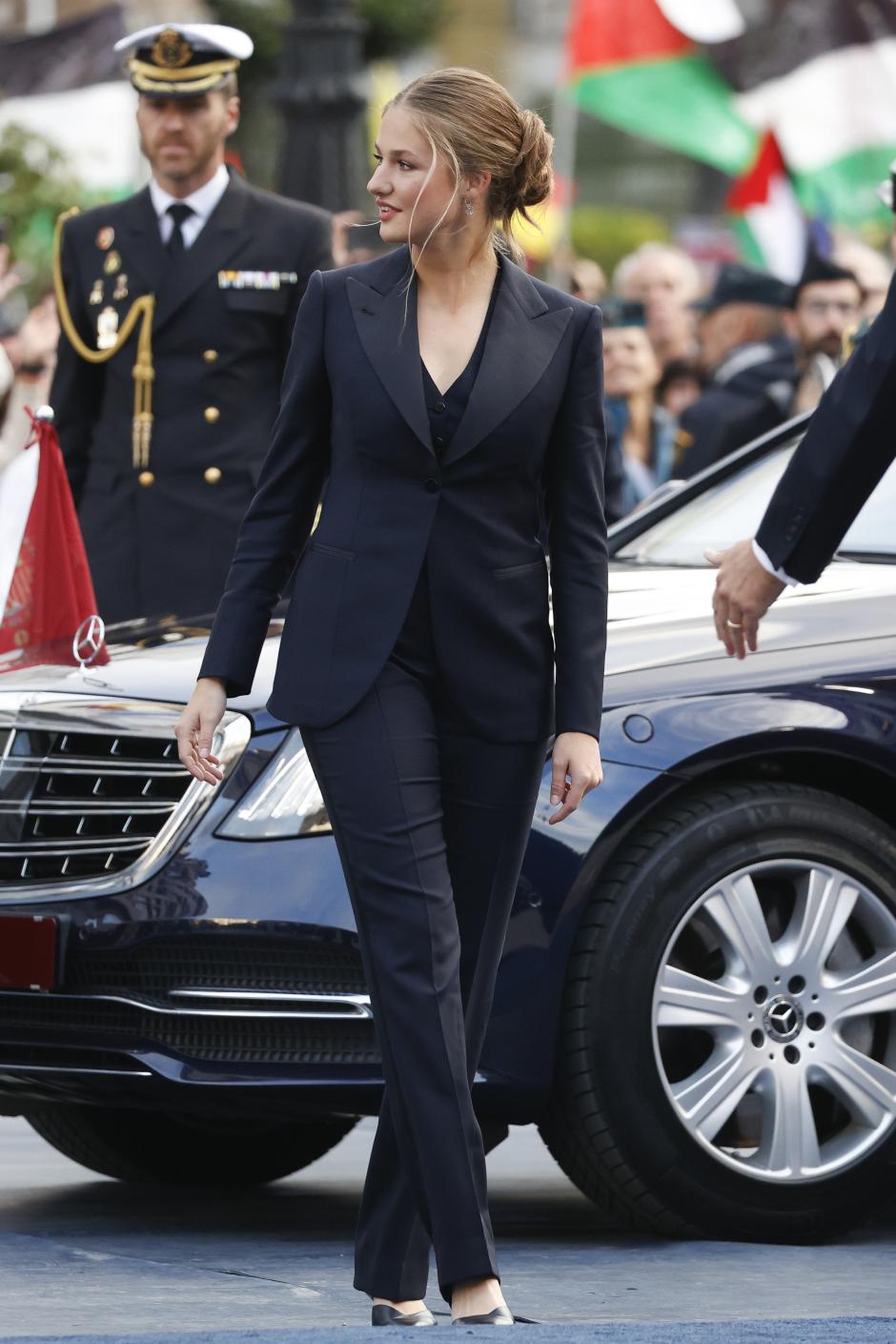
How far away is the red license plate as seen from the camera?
5.01 m

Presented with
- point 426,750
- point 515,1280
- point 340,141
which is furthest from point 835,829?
point 340,141

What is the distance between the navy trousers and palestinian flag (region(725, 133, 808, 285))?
38.3ft

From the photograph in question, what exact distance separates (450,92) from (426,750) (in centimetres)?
91

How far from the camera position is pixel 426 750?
4105 millimetres

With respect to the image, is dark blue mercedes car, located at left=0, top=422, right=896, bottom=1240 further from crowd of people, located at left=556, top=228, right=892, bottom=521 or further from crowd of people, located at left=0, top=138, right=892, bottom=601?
crowd of people, located at left=0, top=138, right=892, bottom=601

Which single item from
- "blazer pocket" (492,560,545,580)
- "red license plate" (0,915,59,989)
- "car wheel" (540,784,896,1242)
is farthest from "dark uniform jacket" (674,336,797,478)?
"blazer pocket" (492,560,545,580)

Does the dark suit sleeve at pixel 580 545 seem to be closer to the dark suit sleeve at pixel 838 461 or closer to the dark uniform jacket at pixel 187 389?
the dark suit sleeve at pixel 838 461

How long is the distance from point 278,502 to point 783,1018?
1.55 m

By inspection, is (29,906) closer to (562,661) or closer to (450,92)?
(562,661)

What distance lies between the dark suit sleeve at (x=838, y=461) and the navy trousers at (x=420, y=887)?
0.47m

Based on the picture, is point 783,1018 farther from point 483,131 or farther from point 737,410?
point 737,410

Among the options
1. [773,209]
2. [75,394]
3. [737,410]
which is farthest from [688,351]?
[75,394]

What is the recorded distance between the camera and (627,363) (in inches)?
464

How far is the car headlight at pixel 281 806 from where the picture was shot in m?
4.96
